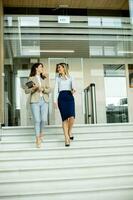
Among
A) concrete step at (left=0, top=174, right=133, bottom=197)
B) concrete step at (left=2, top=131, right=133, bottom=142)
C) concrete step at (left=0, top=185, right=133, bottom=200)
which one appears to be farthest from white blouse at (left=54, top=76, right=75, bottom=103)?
concrete step at (left=0, top=185, right=133, bottom=200)

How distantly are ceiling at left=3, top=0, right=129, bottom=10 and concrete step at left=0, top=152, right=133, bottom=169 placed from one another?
4.76 meters

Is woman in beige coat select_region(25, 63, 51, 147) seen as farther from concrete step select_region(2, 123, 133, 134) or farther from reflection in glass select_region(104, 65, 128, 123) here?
reflection in glass select_region(104, 65, 128, 123)

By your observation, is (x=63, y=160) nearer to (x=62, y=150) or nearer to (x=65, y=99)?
(x=62, y=150)

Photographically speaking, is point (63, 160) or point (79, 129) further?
point (79, 129)

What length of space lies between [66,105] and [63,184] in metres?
1.48

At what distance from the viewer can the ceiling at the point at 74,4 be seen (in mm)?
→ 8758

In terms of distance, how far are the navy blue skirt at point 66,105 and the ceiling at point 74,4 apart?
3.74 m

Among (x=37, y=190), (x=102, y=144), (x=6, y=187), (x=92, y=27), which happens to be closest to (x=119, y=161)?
(x=102, y=144)

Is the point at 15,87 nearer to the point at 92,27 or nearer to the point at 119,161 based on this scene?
the point at 92,27

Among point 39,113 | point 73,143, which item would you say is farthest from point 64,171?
point 39,113

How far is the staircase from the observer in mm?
4547

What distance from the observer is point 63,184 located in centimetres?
472

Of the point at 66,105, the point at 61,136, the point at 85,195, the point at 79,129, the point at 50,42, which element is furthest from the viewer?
the point at 50,42

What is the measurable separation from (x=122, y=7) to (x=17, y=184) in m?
6.02
